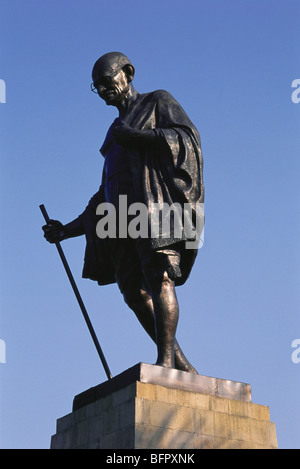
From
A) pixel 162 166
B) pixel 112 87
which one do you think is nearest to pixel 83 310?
pixel 162 166

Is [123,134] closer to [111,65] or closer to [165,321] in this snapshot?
[111,65]

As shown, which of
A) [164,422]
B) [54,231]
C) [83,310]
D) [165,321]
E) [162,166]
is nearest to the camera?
[164,422]

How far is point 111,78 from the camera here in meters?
9.68

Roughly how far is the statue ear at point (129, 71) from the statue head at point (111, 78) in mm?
29

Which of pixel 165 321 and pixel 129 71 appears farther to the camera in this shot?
pixel 129 71

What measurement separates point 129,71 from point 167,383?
4.25m

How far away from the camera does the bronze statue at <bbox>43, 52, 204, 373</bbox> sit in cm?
863

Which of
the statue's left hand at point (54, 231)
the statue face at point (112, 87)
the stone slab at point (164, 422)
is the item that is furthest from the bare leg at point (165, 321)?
the statue face at point (112, 87)

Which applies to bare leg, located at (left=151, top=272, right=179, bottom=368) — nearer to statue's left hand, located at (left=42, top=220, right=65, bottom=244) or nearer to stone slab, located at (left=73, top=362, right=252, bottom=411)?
stone slab, located at (left=73, top=362, right=252, bottom=411)

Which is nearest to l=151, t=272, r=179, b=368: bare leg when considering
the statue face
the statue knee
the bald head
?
the statue knee

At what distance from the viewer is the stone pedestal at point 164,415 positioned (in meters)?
7.63

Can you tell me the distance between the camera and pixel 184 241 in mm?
8859
